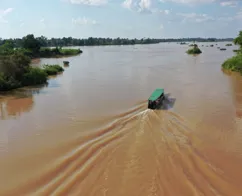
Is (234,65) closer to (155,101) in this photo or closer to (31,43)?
(155,101)

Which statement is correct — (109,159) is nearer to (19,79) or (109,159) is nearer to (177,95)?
(177,95)

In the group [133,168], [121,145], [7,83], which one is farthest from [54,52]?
[133,168]

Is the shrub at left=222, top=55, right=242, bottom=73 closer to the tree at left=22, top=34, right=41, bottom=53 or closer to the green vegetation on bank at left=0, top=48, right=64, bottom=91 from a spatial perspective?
the green vegetation on bank at left=0, top=48, right=64, bottom=91

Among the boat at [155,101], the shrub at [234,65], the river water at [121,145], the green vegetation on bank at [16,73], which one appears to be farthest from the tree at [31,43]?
the boat at [155,101]

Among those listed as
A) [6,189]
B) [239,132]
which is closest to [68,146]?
[6,189]

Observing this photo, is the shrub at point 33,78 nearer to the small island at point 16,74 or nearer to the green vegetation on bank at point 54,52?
the small island at point 16,74

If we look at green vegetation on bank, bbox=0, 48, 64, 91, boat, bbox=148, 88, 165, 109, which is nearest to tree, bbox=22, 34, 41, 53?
green vegetation on bank, bbox=0, 48, 64, 91
